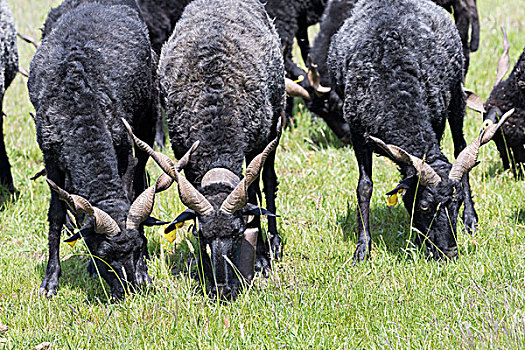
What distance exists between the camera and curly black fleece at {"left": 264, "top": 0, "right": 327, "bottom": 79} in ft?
29.1

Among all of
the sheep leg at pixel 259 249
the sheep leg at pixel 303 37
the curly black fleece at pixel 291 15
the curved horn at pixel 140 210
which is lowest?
the sheep leg at pixel 259 249

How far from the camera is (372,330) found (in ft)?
13.4

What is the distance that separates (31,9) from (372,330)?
1377 cm

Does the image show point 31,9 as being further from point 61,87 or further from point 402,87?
point 402,87

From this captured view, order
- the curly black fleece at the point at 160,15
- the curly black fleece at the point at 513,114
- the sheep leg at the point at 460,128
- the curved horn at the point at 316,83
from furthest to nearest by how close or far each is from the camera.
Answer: the curly black fleece at the point at 160,15 → the curved horn at the point at 316,83 → the curly black fleece at the point at 513,114 → the sheep leg at the point at 460,128

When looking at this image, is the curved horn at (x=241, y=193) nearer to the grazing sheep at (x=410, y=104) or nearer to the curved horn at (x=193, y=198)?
the curved horn at (x=193, y=198)

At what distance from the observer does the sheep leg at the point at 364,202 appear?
5441mm

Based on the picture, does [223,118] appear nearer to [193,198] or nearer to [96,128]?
[193,198]

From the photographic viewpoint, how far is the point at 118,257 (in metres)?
4.66

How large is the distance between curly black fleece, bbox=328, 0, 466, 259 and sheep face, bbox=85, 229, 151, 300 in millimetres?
1969

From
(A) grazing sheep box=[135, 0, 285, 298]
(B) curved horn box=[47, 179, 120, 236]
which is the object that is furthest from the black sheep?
(B) curved horn box=[47, 179, 120, 236]

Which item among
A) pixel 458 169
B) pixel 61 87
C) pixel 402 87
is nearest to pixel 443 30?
pixel 402 87

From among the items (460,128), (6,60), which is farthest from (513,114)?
(6,60)

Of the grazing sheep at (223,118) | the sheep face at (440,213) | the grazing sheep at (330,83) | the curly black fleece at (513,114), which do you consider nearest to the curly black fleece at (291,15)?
the grazing sheep at (330,83)
